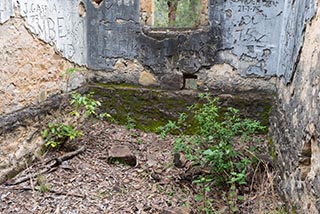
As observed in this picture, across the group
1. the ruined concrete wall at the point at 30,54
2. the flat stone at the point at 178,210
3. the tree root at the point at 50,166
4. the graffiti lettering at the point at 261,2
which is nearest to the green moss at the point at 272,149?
the flat stone at the point at 178,210

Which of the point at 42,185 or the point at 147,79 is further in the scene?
the point at 147,79

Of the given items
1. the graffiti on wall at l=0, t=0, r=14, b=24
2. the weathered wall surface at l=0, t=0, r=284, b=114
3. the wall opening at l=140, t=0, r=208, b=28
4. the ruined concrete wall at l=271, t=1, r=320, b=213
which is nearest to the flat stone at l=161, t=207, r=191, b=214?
the ruined concrete wall at l=271, t=1, r=320, b=213

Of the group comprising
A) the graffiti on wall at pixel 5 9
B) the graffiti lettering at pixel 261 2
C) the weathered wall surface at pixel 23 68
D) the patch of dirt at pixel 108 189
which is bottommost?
the patch of dirt at pixel 108 189

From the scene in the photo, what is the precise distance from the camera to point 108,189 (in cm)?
280

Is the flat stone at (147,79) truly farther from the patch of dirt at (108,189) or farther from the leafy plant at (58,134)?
the leafy plant at (58,134)

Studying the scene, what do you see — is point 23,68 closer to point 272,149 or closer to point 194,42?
point 194,42

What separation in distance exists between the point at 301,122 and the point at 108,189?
1658mm


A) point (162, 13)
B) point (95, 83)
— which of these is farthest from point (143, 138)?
point (162, 13)

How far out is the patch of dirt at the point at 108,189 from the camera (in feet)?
8.23

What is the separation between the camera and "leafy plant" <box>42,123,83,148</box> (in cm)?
327

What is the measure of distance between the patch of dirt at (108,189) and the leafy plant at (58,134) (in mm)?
126

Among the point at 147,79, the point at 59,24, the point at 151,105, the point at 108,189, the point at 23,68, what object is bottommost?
the point at 108,189

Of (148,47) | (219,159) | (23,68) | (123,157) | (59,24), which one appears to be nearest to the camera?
(219,159)

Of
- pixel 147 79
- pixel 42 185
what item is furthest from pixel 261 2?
pixel 42 185
